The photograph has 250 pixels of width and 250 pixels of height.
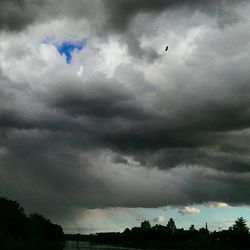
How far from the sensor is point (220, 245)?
6452 inches

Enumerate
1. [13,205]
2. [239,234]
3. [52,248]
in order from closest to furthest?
1. [52,248]
2. [239,234]
3. [13,205]

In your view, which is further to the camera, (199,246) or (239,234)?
(199,246)

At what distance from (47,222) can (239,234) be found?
78.7 metres

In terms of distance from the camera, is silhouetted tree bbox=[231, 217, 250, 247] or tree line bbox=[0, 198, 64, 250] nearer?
tree line bbox=[0, 198, 64, 250]

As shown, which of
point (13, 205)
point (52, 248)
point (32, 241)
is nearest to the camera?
point (32, 241)

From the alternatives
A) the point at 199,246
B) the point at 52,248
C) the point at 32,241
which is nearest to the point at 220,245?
the point at 199,246

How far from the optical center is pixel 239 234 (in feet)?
522

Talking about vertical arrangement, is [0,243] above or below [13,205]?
below

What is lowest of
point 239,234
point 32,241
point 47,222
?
point 32,241

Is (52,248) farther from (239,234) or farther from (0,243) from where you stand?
(239,234)

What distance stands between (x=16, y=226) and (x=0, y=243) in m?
63.9

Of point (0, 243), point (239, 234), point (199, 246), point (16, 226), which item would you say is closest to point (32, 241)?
point (0, 243)

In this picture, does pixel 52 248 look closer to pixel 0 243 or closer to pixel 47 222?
pixel 0 243

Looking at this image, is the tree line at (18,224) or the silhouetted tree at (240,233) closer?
the tree line at (18,224)
